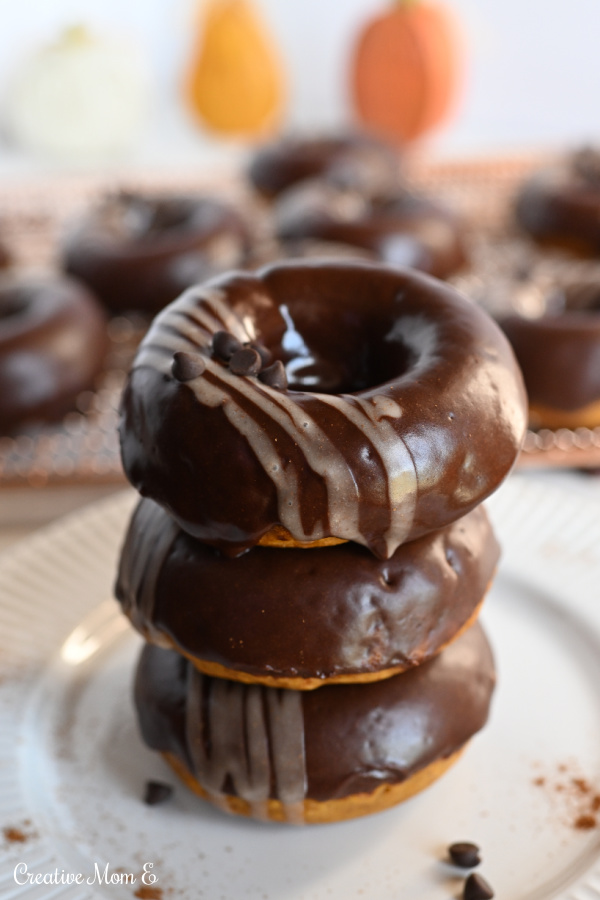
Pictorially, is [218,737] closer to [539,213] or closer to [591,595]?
[591,595]

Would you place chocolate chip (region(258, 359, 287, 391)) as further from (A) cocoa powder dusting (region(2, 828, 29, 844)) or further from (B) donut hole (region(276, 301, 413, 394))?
(A) cocoa powder dusting (region(2, 828, 29, 844))

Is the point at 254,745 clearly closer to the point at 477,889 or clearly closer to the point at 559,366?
the point at 477,889

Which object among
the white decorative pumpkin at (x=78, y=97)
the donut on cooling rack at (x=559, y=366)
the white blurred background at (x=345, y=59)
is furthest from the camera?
the white blurred background at (x=345, y=59)

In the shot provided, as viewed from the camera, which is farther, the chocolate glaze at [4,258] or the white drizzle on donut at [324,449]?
the chocolate glaze at [4,258]

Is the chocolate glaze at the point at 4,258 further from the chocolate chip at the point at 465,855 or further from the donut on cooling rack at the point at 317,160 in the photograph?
the chocolate chip at the point at 465,855

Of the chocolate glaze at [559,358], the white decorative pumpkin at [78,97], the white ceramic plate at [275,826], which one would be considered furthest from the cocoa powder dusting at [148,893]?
the white decorative pumpkin at [78,97]

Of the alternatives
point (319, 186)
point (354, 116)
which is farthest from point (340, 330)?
point (354, 116)

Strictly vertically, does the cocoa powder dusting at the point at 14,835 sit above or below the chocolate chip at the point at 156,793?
above
